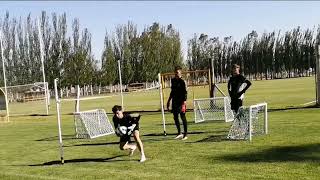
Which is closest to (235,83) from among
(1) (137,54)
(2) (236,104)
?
(2) (236,104)

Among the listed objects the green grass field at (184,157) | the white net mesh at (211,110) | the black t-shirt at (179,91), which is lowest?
the green grass field at (184,157)

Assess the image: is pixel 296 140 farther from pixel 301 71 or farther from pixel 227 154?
pixel 301 71

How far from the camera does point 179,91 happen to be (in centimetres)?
1405

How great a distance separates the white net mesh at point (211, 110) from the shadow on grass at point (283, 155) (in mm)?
7661

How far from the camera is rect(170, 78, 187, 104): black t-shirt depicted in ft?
46.0

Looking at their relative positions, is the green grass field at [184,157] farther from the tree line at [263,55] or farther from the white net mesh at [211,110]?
the tree line at [263,55]

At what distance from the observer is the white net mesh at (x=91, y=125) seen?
55.2ft

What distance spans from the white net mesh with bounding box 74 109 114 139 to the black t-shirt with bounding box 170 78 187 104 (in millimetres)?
3667

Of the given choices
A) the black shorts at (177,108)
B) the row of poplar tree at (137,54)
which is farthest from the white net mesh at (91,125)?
the row of poplar tree at (137,54)

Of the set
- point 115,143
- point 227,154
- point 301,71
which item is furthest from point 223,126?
point 301,71

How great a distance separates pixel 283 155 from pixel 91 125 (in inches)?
325

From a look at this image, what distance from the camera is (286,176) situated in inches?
327

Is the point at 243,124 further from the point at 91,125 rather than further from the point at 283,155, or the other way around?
the point at 91,125

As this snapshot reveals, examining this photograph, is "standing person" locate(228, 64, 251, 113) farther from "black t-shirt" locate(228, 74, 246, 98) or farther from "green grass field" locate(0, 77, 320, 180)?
"green grass field" locate(0, 77, 320, 180)
